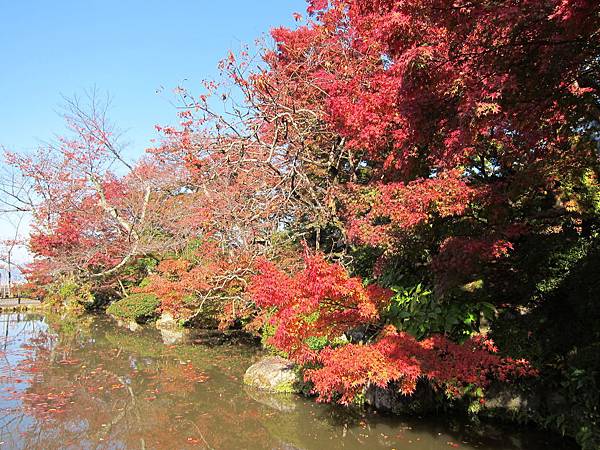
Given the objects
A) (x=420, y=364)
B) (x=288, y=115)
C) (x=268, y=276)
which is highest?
(x=288, y=115)

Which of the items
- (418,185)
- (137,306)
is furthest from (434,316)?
(137,306)

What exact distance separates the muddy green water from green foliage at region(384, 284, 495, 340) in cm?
123

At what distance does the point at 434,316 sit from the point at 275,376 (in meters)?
3.10

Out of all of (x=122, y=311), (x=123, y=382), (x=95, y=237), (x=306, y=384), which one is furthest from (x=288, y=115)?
(x=95, y=237)

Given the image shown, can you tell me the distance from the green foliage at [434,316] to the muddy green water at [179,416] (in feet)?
4.05

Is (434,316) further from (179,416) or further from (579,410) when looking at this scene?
(179,416)

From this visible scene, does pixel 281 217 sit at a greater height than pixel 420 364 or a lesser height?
greater

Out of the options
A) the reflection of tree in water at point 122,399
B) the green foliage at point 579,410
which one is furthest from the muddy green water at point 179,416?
the green foliage at point 579,410

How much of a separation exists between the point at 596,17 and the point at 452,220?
3.56 meters

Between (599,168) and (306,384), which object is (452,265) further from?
(306,384)

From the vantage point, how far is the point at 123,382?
334 inches

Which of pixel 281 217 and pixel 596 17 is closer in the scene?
pixel 596 17

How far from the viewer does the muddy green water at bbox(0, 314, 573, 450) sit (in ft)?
18.1

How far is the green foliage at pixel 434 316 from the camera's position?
6.32 metres
